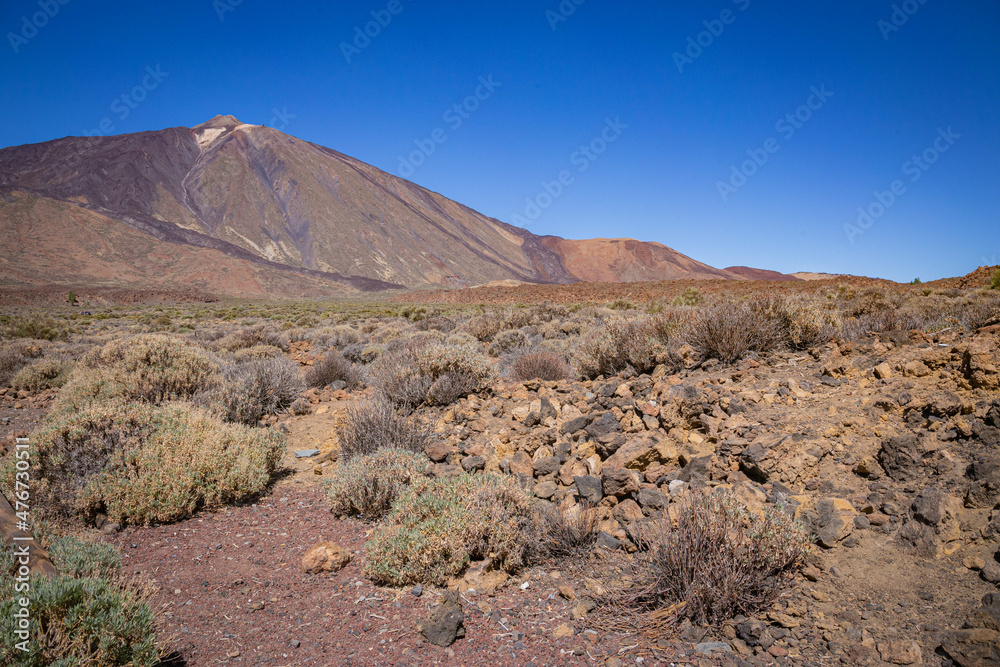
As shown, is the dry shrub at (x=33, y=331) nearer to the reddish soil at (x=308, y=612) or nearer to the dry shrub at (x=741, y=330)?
the reddish soil at (x=308, y=612)

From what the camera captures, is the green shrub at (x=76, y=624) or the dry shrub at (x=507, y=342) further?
the dry shrub at (x=507, y=342)

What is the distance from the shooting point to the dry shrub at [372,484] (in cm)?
418

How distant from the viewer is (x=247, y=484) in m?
4.47

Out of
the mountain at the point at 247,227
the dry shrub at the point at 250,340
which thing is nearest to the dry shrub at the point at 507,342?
the dry shrub at the point at 250,340

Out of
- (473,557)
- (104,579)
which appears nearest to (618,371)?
(473,557)

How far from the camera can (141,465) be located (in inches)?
165

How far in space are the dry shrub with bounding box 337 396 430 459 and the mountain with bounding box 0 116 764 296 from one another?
240ft

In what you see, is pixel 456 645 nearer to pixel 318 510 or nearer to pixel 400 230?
pixel 318 510

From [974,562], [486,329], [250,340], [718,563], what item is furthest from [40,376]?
[974,562]

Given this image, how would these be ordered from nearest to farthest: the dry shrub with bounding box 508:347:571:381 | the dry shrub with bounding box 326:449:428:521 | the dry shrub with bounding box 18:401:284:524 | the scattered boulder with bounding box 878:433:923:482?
the scattered boulder with bounding box 878:433:923:482 → the dry shrub with bounding box 18:401:284:524 → the dry shrub with bounding box 326:449:428:521 → the dry shrub with bounding box 508:347:571:381

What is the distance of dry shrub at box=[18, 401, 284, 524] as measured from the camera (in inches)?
155

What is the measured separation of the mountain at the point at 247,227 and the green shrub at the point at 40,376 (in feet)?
215

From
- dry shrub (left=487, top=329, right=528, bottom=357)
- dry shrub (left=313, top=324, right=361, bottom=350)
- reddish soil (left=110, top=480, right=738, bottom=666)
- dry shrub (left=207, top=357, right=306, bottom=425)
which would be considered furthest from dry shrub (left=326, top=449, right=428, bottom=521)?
dry shrub (left=313, top=324, right=361, bottom=350)

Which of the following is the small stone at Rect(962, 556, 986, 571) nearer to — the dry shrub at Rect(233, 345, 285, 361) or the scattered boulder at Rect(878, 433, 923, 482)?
the scattered boulder at Rect(878, 433, 923, 482)
